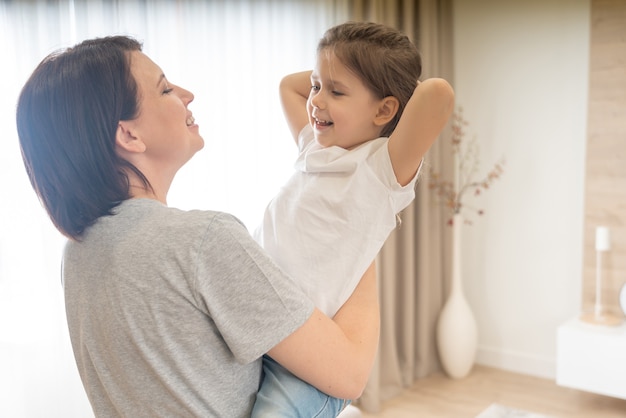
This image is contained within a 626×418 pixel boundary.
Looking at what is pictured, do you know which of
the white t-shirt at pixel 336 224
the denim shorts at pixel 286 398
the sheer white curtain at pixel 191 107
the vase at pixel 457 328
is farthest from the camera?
the vase at pixel 457 328

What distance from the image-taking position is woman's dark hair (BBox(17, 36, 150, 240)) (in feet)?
3.40

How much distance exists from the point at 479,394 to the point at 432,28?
2227mm

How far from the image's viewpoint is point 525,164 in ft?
13.9

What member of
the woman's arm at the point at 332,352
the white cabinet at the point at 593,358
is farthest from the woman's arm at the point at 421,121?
the white cabinet at the point at 593,358

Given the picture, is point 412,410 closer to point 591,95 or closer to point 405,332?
point 405,332

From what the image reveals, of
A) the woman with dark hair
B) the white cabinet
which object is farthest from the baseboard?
the woman with dark hair

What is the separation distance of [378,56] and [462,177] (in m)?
3.20

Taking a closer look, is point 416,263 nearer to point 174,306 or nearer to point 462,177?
point 462,177

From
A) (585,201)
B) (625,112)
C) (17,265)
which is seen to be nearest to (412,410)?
(585,201)

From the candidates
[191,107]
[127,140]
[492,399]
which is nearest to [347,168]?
[127,140]

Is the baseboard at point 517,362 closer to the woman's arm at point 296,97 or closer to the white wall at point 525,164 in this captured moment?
the white wall at point 525,164

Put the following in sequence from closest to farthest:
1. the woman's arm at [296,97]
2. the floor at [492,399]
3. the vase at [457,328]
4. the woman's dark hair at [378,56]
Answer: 1. the woman's dark hair at [378,56]
2. the woman's arm at [296,97]
3. the floor at [492,399]
4. the vase at [457,328]

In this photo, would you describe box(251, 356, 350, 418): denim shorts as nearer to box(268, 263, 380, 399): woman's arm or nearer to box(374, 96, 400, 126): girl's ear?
box(268, 263, 380, 399): woman's arm

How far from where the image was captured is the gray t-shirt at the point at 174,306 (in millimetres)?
993
